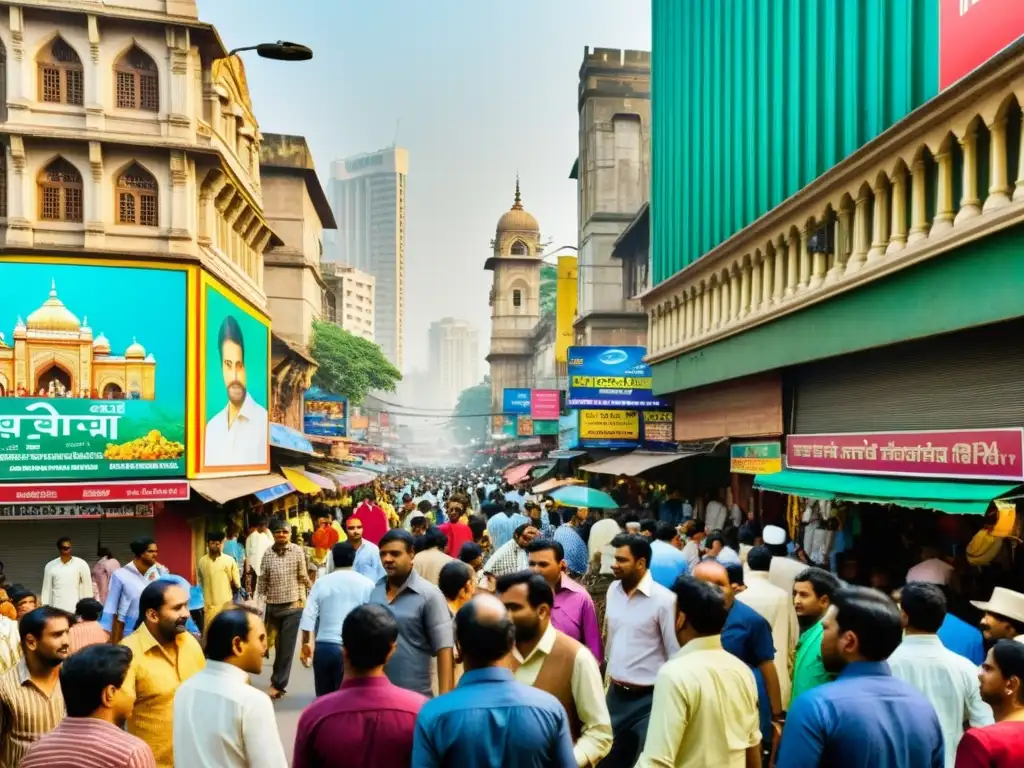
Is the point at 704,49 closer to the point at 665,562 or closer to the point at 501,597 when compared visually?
the point at 665,562

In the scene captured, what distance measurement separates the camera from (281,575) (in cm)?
991

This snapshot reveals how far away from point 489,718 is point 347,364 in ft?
154

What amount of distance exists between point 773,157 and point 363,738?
1330 cm

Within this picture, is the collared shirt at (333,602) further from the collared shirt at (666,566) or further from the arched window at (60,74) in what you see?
the arched window at (60,74)

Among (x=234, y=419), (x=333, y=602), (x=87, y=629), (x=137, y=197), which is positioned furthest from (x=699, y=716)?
(x=234, y=419)

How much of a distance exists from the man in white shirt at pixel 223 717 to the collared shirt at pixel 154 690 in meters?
1.13

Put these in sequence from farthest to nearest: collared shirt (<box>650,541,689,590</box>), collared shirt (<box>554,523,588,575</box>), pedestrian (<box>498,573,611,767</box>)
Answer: collared shirt (<box>554,523,588,575</box>) → collared shirt (<box>650,541,689,590</box>) → pedestrian (<box>498,573,611,767</box>)

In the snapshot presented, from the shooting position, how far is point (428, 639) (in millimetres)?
6047

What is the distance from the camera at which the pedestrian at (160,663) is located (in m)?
4.95

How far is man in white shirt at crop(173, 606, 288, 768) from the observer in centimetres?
374

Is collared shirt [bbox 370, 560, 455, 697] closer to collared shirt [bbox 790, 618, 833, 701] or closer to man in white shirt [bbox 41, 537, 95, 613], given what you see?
collared shirt [bbox 790, 618, 833, 701]

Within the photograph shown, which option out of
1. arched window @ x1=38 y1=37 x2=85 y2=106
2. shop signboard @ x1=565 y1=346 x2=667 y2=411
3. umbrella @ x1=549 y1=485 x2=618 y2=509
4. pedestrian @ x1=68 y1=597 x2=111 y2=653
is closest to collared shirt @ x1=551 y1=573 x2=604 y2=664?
pedestrian @ x1=68 y1=597 x2=111 y2=653

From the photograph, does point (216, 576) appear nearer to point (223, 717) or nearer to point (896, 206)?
point (223, 717)

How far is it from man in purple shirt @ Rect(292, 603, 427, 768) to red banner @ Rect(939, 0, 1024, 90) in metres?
7.51
